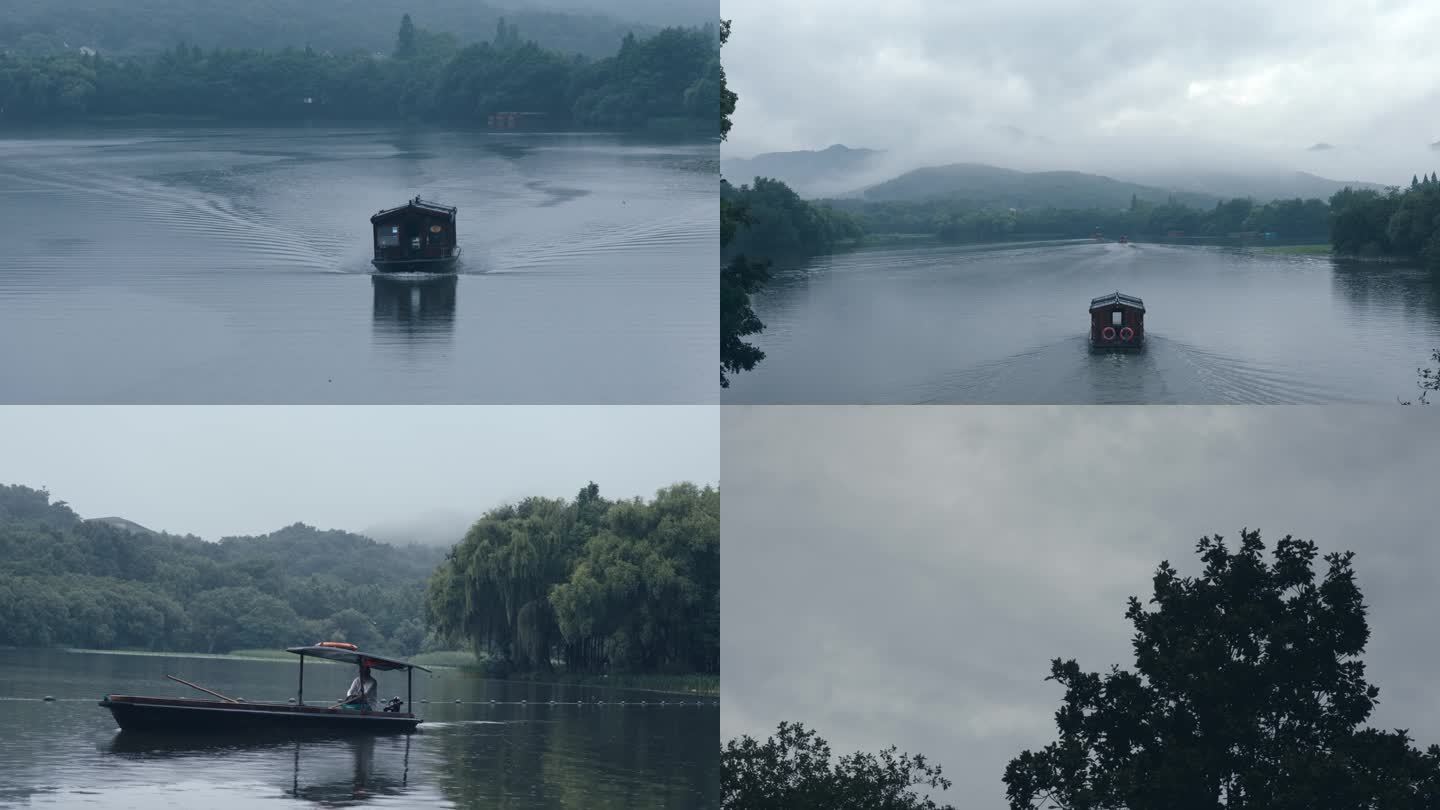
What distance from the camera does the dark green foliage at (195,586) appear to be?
49.6 metres

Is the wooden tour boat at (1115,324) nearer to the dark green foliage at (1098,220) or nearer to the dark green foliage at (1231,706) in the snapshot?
the dark green foliage at (1098,220)

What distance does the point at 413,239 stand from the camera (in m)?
35.6

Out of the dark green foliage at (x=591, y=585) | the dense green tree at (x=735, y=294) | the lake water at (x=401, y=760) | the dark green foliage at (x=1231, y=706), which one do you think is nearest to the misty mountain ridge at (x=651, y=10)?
the dark green foliage at (x=591, y=585)

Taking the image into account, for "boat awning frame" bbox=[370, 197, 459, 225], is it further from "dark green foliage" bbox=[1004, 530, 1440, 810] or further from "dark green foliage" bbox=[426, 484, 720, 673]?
"dark green foliage" bbox=[1004, 530, 1440, 810]

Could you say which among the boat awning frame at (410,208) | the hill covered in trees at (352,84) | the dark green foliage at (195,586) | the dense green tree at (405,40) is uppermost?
the dense green tree at (405,40)

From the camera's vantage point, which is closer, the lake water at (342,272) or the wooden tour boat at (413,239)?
the lake water at (342,272)

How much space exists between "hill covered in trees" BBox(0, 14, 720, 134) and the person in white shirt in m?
21.6

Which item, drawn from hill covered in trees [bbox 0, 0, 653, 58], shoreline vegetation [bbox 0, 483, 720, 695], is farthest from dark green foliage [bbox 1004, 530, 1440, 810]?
hill covered in trees [bbox 0, 0, 653, 58]

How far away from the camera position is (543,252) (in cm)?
3825

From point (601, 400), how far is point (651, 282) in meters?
6.35

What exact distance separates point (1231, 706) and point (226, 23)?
37.7m

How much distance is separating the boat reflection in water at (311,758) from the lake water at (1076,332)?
9.71 metres

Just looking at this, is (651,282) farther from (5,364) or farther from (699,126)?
(5,364)

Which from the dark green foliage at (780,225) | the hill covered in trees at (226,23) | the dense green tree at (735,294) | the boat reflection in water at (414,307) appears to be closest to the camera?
the dense green tree at (735,294)
